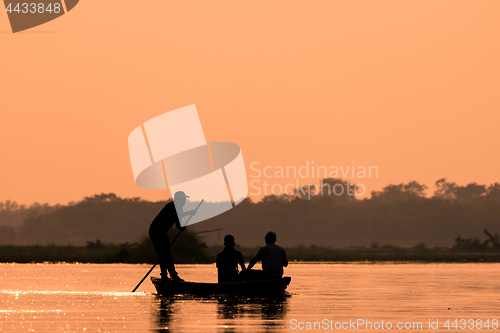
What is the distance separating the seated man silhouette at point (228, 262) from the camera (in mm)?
22141

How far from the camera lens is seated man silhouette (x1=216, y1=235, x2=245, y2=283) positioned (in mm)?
22141

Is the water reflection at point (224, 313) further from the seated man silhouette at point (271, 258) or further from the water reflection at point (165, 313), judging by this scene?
the seated man silhouette at point (271, 258)

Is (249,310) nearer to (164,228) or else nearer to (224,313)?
(224,313)

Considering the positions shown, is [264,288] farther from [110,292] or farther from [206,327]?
[206,327]

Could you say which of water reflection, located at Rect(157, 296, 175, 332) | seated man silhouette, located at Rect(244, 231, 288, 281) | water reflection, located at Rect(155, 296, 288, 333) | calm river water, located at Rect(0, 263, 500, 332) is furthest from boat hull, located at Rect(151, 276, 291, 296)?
water reflection, located at Rect(157, 296, 175, 332)

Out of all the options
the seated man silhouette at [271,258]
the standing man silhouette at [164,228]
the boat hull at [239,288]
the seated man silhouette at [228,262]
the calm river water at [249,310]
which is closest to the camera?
the calm river water at [249,310]

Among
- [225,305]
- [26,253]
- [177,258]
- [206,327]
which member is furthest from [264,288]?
[26,253]

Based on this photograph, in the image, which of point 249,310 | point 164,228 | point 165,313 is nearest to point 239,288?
point 164,228

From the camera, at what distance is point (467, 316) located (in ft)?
55.8

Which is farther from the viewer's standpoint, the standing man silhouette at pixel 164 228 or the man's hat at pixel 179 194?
the standing man silhouette at pixel 164 228

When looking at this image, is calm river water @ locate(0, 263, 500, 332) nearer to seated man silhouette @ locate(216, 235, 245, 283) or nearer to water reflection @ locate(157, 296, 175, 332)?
water reflection @ locate(157, 296, 175, 332)

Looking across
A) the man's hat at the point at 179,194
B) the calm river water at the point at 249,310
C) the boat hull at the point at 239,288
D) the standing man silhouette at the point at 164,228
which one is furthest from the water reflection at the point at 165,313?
the man's hat at the point at 179,194

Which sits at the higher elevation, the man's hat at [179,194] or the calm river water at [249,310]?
the man's hat at [179,194]

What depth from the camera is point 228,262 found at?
22281mm
